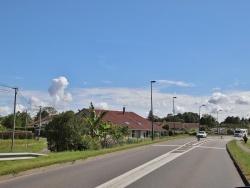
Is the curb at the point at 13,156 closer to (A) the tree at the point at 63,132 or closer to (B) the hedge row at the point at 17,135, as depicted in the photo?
(A) the tree at the point at 63,132

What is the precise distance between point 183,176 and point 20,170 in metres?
5.90

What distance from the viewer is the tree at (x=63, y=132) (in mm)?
25922

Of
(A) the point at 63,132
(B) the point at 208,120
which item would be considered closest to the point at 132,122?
(A) the point at 63,132

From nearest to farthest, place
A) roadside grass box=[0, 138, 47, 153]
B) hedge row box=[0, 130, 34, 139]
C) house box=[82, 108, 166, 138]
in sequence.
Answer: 1. roadside grass box=[0, 138, 47, 153]
2. hedge row box=[0, 130, 34, 139]
3. house box=[82, 108, 166, 138]

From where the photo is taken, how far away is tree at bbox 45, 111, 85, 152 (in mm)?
25922

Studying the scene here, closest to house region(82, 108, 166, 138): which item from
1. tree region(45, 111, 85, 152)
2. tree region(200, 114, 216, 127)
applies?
tree region(45, 111, 85, 152)

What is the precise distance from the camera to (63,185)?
36.1ft

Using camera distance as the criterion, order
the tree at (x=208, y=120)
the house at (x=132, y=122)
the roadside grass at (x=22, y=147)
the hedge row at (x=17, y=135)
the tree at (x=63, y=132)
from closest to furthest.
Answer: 1. the tree at (x=63, y=132)
2. the roadside grass at (x=22, y=147)
3. the hedge row at (x=17, y=135)
4. the house at (x=132, y=122)
5. the tree at (x=208, y=120)

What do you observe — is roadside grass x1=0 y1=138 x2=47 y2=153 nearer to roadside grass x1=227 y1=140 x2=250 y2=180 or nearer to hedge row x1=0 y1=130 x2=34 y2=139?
hedge row x1=0 y1=130 x2=34 y2=139

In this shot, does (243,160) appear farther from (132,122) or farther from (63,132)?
(132,122)

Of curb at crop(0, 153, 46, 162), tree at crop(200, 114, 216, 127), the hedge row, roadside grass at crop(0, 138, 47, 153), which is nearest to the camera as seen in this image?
curb at crop(0, 153, 46, 162)

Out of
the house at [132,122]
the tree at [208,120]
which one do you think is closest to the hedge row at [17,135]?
the house at [132,122]

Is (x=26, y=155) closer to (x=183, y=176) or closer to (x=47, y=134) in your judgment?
(x=183, y=176)

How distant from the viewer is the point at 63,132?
25906mm
